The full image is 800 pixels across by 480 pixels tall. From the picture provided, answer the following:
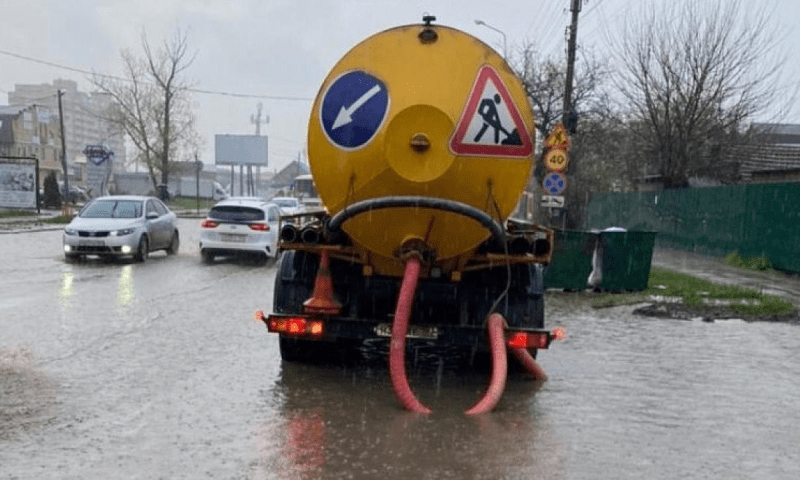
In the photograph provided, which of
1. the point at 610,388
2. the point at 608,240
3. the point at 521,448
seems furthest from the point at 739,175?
the point at 521,448

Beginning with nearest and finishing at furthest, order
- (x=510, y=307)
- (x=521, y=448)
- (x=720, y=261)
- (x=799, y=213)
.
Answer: (x=521, y=448) → (x=510, y=307) → (x=799, y=213) → (x=720, y=261)

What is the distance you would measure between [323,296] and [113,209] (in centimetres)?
1464

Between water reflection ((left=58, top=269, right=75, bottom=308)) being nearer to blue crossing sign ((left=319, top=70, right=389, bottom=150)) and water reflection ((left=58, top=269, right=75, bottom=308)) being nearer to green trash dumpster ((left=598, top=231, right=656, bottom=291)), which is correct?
blue crossing sign ((left=319, top=70, right=389, bottom=150))

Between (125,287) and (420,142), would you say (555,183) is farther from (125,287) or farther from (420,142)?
(420,142)

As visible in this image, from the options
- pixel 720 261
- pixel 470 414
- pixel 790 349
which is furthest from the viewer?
pixel 720 261

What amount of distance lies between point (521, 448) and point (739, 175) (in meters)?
33.1

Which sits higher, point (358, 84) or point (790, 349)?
point (358, 84)

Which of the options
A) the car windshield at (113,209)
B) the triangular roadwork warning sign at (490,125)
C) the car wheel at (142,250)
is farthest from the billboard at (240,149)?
the triangular roadwork warning sign at (490,125)

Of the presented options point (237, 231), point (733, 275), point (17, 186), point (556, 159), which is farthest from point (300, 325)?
point (17, 186)

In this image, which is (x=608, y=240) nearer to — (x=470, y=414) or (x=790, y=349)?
(x=790, y=349)

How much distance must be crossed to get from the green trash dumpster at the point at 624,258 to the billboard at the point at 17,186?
3019cm

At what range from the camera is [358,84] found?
24.1ft

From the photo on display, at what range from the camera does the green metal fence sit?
20.7 m

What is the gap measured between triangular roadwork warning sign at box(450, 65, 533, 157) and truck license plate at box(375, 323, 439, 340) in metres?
1.60
